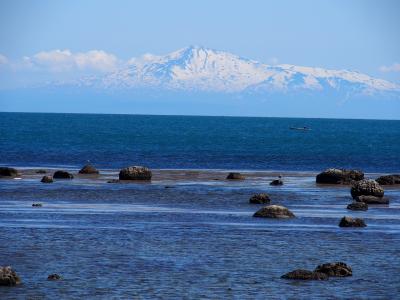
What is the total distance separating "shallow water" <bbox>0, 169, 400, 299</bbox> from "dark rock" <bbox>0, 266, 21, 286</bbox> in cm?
28

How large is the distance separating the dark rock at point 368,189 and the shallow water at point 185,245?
0.73m

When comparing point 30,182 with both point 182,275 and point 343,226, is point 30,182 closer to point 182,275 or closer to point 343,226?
point 343,226

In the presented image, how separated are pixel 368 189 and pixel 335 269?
2814 cm

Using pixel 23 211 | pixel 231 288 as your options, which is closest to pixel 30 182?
pixel 23 211

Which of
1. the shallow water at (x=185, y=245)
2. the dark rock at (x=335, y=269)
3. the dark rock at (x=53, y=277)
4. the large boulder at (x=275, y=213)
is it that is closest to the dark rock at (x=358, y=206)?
the shallow water at (x=185, y=245)

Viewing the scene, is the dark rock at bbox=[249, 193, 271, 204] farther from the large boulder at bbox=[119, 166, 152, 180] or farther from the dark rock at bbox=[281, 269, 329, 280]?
the dark rock at bbox=[281, 269, 329, 280]

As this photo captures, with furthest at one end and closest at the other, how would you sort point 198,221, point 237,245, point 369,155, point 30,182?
point 369,155
point 30,182
point 198,221
point 237,245

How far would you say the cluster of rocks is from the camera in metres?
32.0

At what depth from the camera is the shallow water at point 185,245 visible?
30.6 m

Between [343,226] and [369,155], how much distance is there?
8499 cm

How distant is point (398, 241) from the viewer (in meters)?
41.0

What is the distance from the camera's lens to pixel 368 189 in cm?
6025

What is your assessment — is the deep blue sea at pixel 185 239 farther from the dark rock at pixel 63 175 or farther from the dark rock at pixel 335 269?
the dark rock at pixel 63 175

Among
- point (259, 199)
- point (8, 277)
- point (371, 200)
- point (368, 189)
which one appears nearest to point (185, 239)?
point (8, 277)
